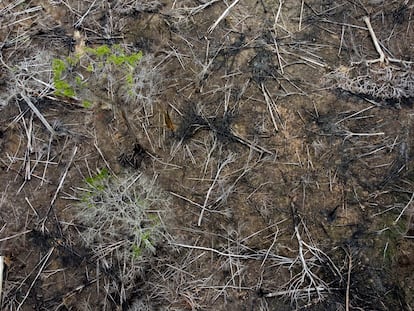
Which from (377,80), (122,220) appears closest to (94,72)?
(122,220)

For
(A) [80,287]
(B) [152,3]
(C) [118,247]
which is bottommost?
(A) [80,287]

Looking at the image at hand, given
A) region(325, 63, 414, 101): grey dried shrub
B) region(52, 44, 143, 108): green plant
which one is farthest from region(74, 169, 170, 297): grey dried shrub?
region(325, 63, 414, 101): grey dried shrub

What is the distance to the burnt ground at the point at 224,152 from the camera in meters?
2.93

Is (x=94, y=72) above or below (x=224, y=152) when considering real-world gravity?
above

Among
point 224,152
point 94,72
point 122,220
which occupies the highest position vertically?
point 94,72

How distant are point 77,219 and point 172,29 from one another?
1369mm

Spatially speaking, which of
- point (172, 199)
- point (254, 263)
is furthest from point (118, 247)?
point (254, 263)

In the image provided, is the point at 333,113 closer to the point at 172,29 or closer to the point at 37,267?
the point at 172,29

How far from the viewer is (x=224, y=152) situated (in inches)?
119

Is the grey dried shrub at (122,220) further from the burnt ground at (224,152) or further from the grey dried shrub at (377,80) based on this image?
the grey dried shrub at (377,80)

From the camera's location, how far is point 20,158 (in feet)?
10.0

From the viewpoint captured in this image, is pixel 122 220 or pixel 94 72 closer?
pixel 122 220

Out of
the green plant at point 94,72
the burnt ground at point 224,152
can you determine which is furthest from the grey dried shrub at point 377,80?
the green plant at point 94,72

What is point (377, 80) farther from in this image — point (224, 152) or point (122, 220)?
point (122, 220)
